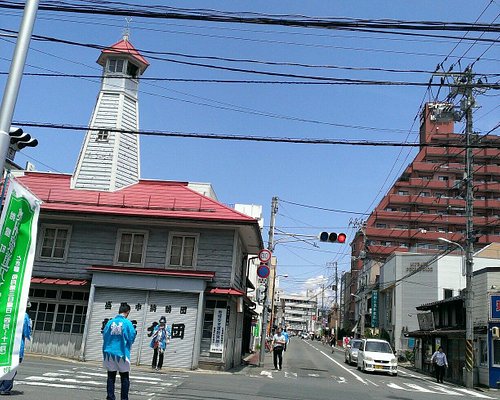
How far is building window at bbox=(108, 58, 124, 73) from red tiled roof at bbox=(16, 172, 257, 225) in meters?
5.80

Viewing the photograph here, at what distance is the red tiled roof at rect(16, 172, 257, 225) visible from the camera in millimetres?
20641

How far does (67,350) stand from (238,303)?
739 centimetres

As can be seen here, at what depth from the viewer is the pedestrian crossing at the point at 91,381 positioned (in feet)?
37.3

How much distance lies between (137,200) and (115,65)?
7.58 m

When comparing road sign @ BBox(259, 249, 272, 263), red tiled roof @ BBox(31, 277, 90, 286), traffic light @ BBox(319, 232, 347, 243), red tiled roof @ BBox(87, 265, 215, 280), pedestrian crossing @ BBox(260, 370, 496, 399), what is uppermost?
traffic light @ BBox(319, 232, 347, 243)

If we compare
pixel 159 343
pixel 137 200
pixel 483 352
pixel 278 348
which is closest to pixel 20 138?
pixel 159 343

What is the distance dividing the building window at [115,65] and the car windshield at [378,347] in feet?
62.7

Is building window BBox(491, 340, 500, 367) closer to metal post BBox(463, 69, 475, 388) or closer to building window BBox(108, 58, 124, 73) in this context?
metal post BBox(463, 69, 475, 388)

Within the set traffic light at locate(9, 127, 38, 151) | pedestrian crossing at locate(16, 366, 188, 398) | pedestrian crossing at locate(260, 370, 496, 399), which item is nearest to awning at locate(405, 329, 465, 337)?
pedestrian crossing at locate(260, 370, 496, 399)

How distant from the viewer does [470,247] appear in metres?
24.0

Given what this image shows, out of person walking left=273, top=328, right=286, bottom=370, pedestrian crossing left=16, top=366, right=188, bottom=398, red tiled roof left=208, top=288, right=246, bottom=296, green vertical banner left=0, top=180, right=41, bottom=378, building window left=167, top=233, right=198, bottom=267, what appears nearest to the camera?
green vertical banner left=0, top=180, right=41, bottom=378

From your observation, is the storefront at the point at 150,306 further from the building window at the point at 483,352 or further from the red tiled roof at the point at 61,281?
the building window at the point at 483,352

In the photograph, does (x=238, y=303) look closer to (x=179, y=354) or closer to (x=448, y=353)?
(x=179, y=354)

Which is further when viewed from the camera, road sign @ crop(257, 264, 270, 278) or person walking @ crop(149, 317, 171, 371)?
road sign @ crop(257, 264, 270, 278)
